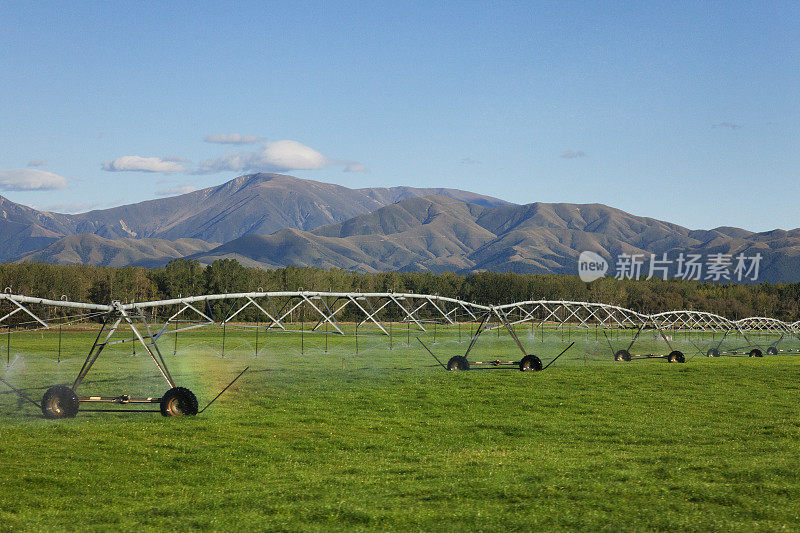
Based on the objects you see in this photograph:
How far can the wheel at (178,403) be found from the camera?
90.0 feet

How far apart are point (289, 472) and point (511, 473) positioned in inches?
247

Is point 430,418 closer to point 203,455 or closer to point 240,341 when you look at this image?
point 203,455

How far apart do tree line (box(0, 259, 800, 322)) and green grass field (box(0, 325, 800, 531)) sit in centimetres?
8478

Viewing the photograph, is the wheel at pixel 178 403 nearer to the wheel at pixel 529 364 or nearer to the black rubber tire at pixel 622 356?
the wheel at pixel 529 364

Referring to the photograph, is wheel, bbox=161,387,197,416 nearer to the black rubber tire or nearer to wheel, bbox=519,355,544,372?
wheel, bbox=519,355,544,372

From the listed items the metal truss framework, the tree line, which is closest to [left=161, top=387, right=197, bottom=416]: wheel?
the metal truss framework

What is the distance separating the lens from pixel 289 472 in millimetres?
20156

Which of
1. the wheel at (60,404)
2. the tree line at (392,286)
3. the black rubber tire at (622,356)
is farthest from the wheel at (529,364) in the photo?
the tree line at (392,286)

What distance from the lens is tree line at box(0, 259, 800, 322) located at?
411 ft

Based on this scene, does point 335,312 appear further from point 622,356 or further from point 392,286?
point 392,286

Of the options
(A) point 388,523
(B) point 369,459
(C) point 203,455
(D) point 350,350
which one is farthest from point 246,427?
(D) point 350,350

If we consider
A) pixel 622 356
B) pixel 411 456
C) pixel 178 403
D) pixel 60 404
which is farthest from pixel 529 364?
pixel 60 404

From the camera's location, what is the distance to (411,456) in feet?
74.0

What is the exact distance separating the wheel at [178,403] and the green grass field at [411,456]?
55 cm
